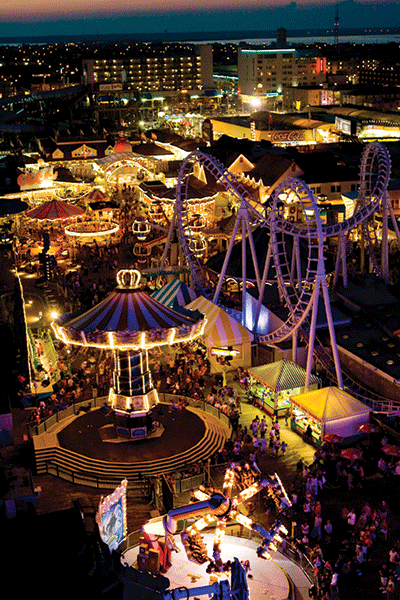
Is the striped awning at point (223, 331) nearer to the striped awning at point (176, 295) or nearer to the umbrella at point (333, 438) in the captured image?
the striped awning at point (176, 295)

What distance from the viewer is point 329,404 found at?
23.0 meters

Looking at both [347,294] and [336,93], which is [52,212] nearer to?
[347,294]

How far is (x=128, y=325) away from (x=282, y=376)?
603 centimetres

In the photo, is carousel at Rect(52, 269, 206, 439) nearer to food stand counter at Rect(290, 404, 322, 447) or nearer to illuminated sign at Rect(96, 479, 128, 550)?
food stand counter at Rect(290, 404, 322, 447)

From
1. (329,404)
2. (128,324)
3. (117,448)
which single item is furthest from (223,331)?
(117,448)

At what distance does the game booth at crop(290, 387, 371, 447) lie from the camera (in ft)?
74.2

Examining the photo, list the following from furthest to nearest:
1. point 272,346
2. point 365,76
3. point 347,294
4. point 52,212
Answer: point 365,76 → point 52,212 → point 347,294 → point 272,346

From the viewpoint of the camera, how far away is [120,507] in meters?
17.4

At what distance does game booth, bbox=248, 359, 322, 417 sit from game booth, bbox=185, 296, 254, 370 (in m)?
2.39

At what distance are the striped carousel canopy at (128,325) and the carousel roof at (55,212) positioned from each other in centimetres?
2475

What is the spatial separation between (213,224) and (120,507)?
108 feet

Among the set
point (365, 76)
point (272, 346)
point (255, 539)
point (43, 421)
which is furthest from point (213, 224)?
point (365, 76)

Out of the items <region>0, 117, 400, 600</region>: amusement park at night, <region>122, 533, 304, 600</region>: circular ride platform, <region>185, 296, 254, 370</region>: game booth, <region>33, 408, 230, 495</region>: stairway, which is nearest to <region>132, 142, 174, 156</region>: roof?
<region>0, 117, 400, 600</region>: amusement park at night

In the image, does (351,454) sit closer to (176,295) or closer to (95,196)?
(176,295)
